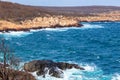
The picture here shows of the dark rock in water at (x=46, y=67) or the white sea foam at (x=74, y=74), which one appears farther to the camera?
the dark rock in water at (x=46, y=67)

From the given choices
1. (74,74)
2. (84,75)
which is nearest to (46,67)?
(74,74)

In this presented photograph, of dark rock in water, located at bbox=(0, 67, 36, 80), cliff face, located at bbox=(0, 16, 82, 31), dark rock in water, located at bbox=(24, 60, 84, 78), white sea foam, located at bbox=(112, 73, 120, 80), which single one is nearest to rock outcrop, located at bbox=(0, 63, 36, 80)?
dark rock in water, located at bbox=(0, 67, 36, 80)

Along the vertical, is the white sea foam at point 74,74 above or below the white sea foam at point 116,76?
above

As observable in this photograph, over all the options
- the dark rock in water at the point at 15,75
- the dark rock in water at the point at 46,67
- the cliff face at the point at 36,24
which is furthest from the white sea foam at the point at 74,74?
the cliff face at the point at 36,24

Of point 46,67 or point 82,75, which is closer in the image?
point 82,75

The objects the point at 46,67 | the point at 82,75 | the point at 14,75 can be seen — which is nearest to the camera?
the point at 14,75

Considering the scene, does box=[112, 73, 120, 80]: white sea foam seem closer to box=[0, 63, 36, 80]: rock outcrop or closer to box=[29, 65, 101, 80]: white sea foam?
box=[29, 65, 101, 80]: white sea foam

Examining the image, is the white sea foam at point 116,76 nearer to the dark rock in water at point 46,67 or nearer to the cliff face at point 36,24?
the dark rock in water at point 46,67

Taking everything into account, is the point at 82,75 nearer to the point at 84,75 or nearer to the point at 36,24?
the point at 84,75

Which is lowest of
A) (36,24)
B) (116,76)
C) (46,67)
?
(116,76)

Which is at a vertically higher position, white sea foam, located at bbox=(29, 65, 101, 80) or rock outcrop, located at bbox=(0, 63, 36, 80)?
rock outcrop, located at bbox=(0, 63, 36, 80)

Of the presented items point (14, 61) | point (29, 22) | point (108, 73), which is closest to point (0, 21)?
point (29, 22)

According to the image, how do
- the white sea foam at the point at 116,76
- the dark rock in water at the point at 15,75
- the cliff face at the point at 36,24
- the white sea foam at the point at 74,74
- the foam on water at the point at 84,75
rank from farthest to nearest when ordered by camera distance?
the cliff face at the point at 36,24 → the white sea foam at the point at 116,76 → the foam on water at the point at 84,75 → the white sea foam at the point at 74,74 → the dark rock in water at the point at 15,75

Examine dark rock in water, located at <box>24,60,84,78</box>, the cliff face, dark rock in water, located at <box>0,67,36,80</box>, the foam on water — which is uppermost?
the cliff face
